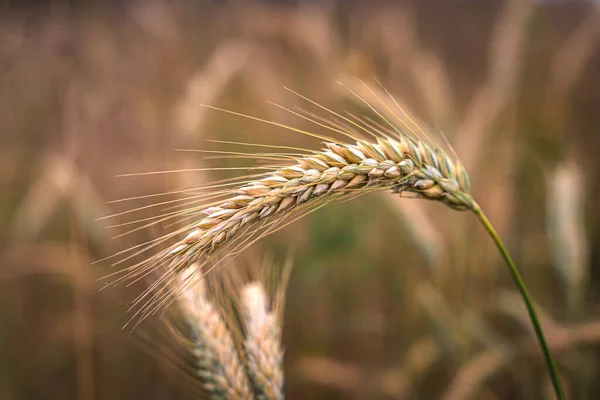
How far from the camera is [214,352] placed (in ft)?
3.30

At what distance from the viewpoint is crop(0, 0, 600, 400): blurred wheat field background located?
1.86 meters

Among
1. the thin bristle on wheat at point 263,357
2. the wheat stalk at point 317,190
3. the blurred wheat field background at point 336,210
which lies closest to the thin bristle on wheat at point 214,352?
the thin bristle on wheat at point 263,357

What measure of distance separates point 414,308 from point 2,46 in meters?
3.42

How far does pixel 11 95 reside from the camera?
3438 mm

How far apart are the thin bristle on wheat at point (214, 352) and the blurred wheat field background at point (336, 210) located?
0.43 meters

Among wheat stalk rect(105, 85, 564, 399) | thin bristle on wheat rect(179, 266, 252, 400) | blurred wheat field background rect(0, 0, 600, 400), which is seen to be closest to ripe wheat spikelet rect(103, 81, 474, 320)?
wheat stalk rect(105, 85, 564, 399)

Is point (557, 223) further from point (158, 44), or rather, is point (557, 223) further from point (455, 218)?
point (158, 44)

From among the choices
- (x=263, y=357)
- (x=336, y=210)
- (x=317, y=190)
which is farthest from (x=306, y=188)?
(x=336, y=210)

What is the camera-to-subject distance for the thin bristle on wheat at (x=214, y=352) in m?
0.98

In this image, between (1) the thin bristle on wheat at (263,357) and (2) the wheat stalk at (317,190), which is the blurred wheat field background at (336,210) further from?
(2) the wheat stalk at (317,190)

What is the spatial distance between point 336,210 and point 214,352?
4.40 feet

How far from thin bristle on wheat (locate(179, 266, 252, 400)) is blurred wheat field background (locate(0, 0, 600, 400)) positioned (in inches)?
17.0

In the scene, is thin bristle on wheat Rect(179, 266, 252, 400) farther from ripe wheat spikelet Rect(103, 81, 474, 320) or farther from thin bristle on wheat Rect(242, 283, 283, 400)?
ripe wheat spikelet Rect(103, 81, 474, 320)

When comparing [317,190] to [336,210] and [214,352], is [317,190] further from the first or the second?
[336,210]
